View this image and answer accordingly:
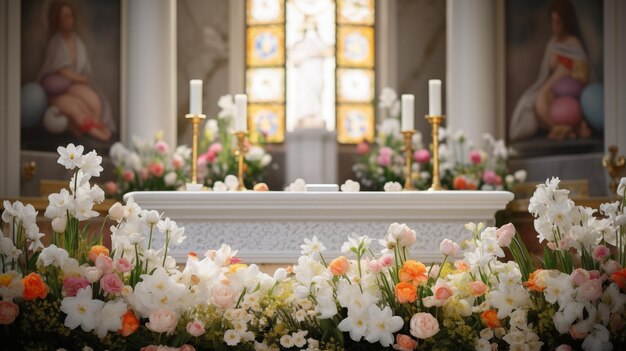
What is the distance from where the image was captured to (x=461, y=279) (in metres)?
2.85

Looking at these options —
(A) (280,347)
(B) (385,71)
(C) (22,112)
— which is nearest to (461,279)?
(A) (280,347)

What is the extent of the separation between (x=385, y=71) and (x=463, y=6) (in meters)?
1.75

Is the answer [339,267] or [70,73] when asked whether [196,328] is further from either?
[70,73]

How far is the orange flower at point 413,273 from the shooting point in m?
2.70

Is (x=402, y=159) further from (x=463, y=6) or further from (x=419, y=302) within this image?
(x=419, y=302)

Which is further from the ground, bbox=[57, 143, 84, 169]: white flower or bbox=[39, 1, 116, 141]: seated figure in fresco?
bbox=[39, 1, 116, 141]: seated figure in fresco

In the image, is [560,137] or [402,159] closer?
[402,159]

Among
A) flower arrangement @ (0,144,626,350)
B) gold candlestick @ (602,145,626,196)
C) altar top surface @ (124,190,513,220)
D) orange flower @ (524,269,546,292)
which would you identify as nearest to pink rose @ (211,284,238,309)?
flower arrangement @ (0,144,626,350)

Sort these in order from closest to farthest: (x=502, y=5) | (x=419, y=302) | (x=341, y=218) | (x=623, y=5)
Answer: (x=419, y=302) < (x=341, y=218) < (x=623, y=5) < (x=502, y=5)

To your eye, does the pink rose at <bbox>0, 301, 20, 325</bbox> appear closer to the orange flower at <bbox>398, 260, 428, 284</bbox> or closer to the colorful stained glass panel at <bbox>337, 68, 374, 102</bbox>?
the orange flower at <bbox>398, 260, 428, 284</bbox>

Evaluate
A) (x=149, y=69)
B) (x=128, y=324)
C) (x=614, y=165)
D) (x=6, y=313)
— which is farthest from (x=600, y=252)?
(x=149, y=69)

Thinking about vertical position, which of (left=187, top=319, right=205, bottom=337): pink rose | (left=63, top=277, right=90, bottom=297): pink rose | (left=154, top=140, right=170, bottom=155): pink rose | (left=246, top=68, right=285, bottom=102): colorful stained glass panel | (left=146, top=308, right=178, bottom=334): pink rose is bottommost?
(left=187, top=319, right=205, bottom=337): pink rose

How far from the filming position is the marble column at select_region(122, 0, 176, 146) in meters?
8.87

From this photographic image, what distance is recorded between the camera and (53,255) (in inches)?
107
